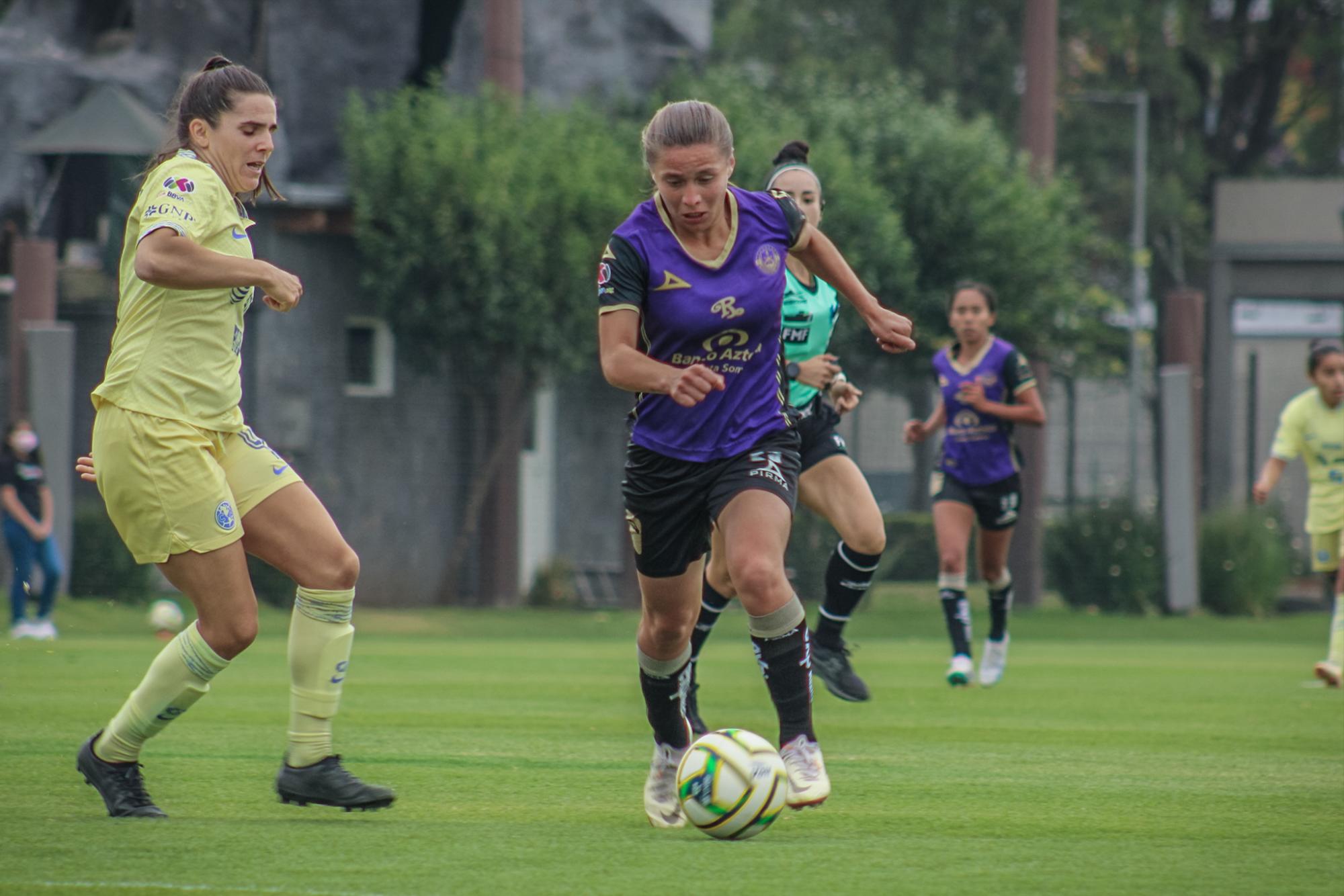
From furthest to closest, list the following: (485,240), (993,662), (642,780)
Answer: (485,240)
(993,662)
(642,780)

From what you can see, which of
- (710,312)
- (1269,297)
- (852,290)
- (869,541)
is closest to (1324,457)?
(869,541)

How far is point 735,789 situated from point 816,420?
11.9 feet

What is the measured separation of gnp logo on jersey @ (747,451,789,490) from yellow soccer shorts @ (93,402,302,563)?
160 centimetres

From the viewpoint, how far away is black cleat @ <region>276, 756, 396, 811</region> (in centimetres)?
586

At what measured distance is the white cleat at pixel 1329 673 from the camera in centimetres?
1194

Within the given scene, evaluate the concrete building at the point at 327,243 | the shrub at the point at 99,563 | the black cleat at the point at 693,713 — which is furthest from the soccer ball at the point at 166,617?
the black cleat at the point at 693,713

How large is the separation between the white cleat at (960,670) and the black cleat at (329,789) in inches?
253

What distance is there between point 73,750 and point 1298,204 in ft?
75.4

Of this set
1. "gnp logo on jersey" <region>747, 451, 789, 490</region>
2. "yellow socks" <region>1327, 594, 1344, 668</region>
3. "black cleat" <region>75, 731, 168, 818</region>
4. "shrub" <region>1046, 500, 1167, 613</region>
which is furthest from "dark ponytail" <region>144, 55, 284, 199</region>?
"shrub" <region>1046, 500, 1167, 613</region>

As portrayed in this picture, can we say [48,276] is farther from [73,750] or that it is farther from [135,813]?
[135,813]

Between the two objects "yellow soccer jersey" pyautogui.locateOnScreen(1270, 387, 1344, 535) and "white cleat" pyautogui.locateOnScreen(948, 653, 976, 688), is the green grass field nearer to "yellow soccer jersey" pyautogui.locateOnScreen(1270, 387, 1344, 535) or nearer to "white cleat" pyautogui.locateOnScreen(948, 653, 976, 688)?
"white cleat" pyautogui.locateOnScreen(948, 653, 976, 688)

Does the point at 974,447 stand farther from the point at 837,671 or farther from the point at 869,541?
the point at 869,541

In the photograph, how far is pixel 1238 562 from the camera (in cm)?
2292

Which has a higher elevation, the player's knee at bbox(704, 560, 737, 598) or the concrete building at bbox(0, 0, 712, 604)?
the concrete building at bbox(0, 0, 712, 604)
